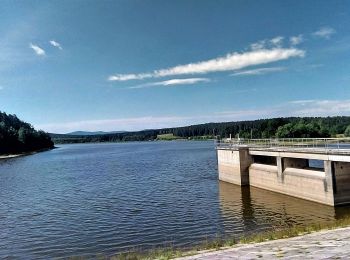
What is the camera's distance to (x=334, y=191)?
3600cm

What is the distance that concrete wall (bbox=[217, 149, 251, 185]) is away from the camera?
54281 mm

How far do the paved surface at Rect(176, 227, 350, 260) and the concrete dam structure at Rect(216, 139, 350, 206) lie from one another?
17360 mm

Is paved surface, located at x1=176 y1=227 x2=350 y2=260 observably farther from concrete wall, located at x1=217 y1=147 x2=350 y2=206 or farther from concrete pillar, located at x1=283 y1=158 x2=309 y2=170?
concrete pillar, located at x1=283 y1=158 x2=309 y2=170

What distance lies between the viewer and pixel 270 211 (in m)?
37.3

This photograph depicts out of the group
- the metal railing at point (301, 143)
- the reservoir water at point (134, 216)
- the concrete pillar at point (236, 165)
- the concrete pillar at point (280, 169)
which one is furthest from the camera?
the concrete pillar at point (236, 165)

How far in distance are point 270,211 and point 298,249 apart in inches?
840

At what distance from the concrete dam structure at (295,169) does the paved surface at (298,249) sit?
683 inches

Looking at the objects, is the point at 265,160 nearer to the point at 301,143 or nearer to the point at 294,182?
the point at 301,143

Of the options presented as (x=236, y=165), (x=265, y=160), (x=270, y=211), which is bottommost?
(x=270, y=211)

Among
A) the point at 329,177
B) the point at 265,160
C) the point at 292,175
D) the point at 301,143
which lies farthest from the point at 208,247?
the point at 265,160

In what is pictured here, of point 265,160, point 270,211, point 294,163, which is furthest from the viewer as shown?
point 265,160

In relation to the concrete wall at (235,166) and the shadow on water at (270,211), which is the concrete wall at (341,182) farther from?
the concrete wall at (235,166)

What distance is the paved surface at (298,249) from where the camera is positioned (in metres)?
15.0

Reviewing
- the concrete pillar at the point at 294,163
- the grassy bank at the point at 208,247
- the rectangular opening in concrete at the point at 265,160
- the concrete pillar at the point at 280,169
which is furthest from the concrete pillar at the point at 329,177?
the rectangular opening in concrete at the point at 265,160
